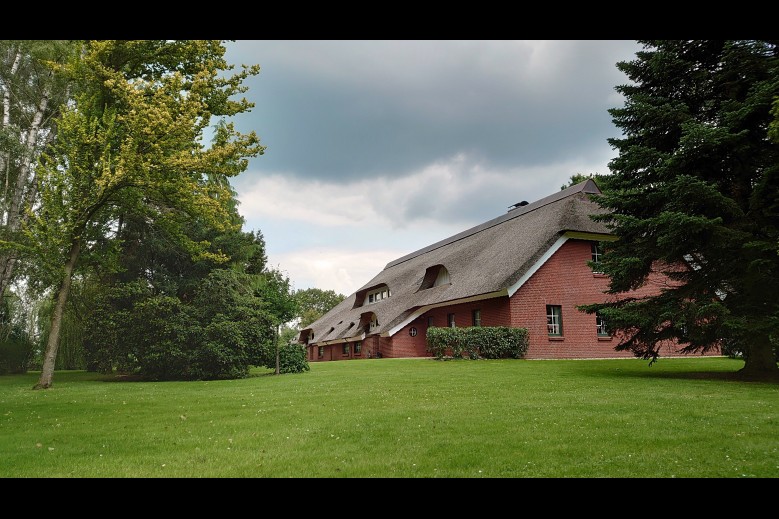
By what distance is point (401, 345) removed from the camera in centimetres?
2942

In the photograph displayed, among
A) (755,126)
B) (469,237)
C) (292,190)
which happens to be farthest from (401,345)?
(755,126)

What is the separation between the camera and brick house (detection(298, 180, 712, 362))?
23844mm

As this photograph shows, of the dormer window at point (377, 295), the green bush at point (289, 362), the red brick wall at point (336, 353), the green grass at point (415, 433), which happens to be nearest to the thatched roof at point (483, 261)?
the dormer window at point (377, 295)

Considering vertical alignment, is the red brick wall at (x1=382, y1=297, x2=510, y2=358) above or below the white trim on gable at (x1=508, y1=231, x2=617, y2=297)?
below

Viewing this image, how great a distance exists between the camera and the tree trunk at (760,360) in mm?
12930

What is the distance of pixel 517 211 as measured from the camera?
111ft

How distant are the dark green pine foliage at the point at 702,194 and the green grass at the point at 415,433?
1.90 meters

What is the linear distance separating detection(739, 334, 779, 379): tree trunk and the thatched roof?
10.5m

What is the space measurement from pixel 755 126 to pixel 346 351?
29119 mm

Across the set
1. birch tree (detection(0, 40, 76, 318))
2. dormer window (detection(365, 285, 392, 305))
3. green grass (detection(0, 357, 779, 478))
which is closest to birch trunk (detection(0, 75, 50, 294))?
birch tree (detection(0, 40, 76, 318))

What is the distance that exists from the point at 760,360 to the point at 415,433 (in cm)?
1125

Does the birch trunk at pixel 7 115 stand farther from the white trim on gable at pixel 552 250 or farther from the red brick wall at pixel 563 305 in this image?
the red brick wall at pixel 563 305

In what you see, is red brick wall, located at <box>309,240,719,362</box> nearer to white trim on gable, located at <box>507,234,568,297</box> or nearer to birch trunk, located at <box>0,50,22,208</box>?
white trim on gable, located at <box>507,234,568,297</box>
